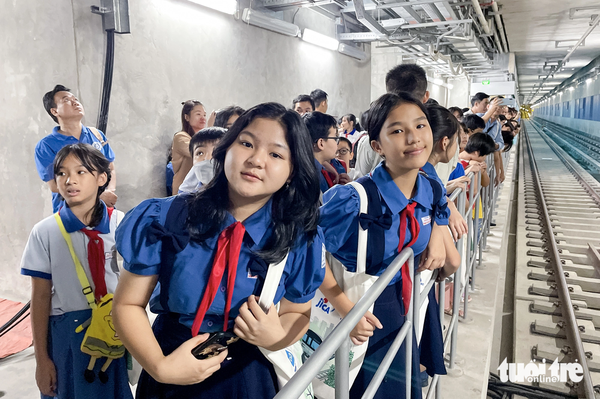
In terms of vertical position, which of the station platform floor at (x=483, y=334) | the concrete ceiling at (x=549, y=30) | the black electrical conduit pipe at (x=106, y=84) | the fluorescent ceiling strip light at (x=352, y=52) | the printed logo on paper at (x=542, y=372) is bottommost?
the printed logo on paper at (x=542, y=372)

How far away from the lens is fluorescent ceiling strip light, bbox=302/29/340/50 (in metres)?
6.93

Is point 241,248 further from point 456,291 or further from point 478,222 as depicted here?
point 478,222

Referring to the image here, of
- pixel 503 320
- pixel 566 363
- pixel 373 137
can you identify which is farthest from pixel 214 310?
pixel 503 320

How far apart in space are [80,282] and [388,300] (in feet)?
3.85

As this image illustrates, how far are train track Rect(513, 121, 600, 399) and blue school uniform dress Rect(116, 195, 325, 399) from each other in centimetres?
304

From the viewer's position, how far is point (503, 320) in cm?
449

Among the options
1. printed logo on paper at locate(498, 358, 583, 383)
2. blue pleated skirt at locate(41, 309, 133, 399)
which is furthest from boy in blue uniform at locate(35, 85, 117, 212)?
printed logo on paper at locate(498, 358, 583, 383)

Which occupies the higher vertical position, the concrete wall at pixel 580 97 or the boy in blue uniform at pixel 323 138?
the concrete wall at pixel 580 97

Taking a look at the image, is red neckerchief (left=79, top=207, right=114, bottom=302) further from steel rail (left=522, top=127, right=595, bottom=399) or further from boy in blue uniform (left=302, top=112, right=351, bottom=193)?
steel rail (left=522, top=127, right=595, bottom=399)

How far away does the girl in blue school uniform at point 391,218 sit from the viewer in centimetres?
152

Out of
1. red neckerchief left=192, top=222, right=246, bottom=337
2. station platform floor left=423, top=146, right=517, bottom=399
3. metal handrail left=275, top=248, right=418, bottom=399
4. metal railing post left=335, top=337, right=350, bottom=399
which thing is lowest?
station platform floor left=423, top=146, right=517, bottom=399

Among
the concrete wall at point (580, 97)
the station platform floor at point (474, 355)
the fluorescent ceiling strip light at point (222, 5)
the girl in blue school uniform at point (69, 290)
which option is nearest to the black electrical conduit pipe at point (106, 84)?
the fluorescent ceiling strip light at point (222, 5)

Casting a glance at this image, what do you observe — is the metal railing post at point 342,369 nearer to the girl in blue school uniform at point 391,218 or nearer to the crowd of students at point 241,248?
the crowd of students at point 241,248

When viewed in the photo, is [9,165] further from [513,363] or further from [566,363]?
[566,363]
